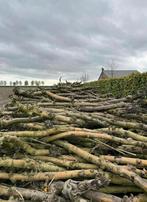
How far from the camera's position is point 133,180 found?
224cm

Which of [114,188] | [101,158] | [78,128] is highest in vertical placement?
[78,128]

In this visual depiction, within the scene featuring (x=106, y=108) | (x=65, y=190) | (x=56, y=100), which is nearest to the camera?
(x=65, y=190)

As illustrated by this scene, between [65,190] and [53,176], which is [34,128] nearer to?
[53,176]

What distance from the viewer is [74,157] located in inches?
99.3

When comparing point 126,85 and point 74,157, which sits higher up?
point 126,85

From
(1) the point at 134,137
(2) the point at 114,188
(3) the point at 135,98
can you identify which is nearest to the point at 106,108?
(3) the point at 135,98

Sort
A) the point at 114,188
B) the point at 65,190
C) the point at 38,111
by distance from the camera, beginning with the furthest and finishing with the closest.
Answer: the point at 38,111, the point at 114,188, the point at 65,190

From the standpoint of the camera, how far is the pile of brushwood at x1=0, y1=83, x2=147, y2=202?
2230 mm

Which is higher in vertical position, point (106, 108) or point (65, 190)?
point (106, 108)

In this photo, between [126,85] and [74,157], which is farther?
[126,85]

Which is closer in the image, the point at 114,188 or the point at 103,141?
the point at 114,188

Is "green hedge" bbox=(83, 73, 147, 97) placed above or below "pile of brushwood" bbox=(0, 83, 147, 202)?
above

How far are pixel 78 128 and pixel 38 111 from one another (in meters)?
0.40

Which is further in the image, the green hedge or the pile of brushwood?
the green hedge
